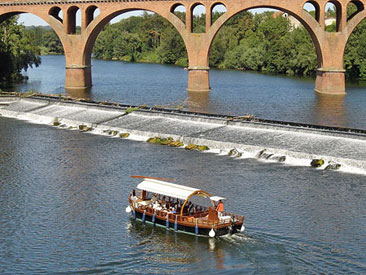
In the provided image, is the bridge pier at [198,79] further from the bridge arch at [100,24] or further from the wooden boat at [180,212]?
the wooden boat at [180,212]

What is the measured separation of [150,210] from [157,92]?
5609cm

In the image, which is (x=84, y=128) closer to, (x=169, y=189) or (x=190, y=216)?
(x=169, y=189)

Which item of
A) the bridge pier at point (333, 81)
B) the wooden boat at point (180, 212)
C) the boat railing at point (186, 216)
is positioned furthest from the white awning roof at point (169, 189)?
the bridge pier at point (333, 81)

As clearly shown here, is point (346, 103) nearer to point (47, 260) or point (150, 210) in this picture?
point (150, 210)

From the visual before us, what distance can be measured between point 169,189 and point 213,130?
22.6 m

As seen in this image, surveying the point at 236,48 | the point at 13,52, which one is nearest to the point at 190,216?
the point at 13,52

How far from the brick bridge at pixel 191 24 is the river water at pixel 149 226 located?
34320 millimetres

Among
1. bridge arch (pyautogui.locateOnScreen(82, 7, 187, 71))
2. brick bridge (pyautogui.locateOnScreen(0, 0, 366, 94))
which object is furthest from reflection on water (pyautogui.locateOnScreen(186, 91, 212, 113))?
bridge arch (pyautogui.locateOnScreen(82, 7, 187, 71))

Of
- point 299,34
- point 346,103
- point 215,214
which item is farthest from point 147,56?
point 215,214

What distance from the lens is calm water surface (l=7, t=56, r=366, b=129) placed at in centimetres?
6979

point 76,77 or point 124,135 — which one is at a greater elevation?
point 76,77

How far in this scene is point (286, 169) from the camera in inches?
1802

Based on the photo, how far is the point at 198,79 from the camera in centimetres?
8981

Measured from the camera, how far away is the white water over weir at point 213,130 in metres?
48.4
